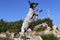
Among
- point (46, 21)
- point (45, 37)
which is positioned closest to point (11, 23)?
point (46, 21)

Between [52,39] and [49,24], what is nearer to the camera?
[52,39]

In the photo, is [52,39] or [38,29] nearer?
[52,39]

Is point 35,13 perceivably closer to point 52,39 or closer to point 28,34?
point 28,34

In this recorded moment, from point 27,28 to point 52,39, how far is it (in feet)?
26.6

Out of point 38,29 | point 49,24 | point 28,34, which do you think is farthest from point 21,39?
point 49,24

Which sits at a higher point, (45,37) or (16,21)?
(16,21)

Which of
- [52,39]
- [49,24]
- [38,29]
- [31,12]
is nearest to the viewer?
[31,12]

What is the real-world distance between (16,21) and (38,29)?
8.29 metres

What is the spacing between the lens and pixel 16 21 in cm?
4216

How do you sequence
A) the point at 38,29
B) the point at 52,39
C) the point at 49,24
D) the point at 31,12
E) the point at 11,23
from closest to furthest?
the point at 31,12, the point at 52,39, the point at 38,29, the point at 49,24, the point at 11,23

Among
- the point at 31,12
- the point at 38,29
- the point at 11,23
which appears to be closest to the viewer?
the point at 31,12

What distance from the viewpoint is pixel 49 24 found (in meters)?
37.8

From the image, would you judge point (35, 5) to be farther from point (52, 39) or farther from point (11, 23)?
point (11, 23)

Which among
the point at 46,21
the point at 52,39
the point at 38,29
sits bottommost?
the point at 52,39
